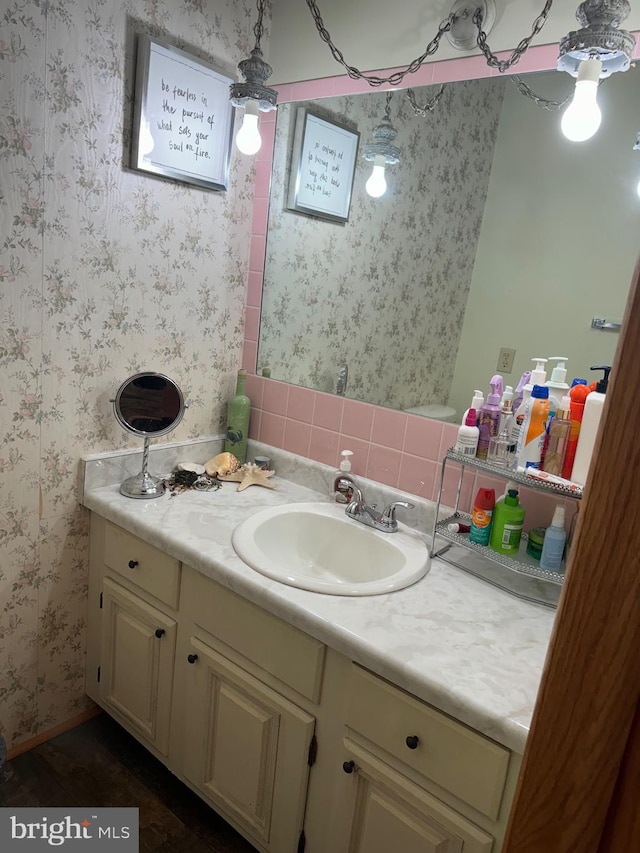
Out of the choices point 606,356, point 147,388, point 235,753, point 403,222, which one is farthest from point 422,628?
point 403,222

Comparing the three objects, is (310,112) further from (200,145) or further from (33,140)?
(33,140)

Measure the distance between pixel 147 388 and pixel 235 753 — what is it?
3.19 ft

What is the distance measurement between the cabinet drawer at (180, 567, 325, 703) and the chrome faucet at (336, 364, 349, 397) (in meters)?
0.72

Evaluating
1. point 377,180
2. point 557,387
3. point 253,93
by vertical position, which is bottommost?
point 557,387

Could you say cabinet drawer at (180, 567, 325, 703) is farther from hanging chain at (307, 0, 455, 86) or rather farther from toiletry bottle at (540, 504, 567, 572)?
hanging chain at (307, 0, 455, 86)

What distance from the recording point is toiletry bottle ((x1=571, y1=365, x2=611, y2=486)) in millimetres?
1205

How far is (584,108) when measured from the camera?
1190 millimetres

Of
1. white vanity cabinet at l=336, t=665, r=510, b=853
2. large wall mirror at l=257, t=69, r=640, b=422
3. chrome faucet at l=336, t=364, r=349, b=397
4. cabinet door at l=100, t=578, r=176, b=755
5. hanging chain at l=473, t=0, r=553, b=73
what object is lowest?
cabinet door at l=100, t=578, r=176, b=755

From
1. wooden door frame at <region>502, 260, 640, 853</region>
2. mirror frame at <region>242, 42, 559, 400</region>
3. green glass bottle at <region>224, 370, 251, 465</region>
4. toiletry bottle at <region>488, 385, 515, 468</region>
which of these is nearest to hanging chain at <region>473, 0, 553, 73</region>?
mirror frame at <region>242, 42, 559, 400</region>

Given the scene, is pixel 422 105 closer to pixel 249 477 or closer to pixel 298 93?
pixel 298 93

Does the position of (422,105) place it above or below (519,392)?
above

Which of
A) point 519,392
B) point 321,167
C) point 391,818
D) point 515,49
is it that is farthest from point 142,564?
point 515,49

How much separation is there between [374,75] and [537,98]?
1.58 ft

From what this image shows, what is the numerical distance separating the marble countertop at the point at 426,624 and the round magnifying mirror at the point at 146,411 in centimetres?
9
